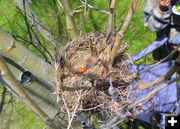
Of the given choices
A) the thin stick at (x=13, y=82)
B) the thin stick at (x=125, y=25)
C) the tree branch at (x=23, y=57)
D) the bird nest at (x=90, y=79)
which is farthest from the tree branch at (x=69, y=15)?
the thin stick at (x=13, y=82)

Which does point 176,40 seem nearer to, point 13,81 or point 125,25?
point 125,25

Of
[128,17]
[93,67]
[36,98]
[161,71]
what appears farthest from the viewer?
[161,71]

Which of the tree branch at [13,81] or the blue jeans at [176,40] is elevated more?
→ the blue jeans at [176,40]

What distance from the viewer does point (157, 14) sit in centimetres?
295

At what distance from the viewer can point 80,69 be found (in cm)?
266

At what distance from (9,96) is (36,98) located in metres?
3.16

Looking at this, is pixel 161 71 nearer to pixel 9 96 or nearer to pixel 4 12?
pixel 9 96

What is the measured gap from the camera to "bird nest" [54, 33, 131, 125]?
2.31 meters

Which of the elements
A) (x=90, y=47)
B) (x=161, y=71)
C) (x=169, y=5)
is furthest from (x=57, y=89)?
(x=161, y=71)

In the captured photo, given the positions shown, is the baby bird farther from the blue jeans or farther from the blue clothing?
the blue jeans

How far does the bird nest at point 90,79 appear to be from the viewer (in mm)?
2311

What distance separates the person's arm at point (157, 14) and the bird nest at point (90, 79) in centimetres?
63

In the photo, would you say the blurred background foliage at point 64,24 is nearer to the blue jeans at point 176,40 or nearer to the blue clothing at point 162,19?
the blue clothing at point 162,19

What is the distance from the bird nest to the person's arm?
0.63 m
